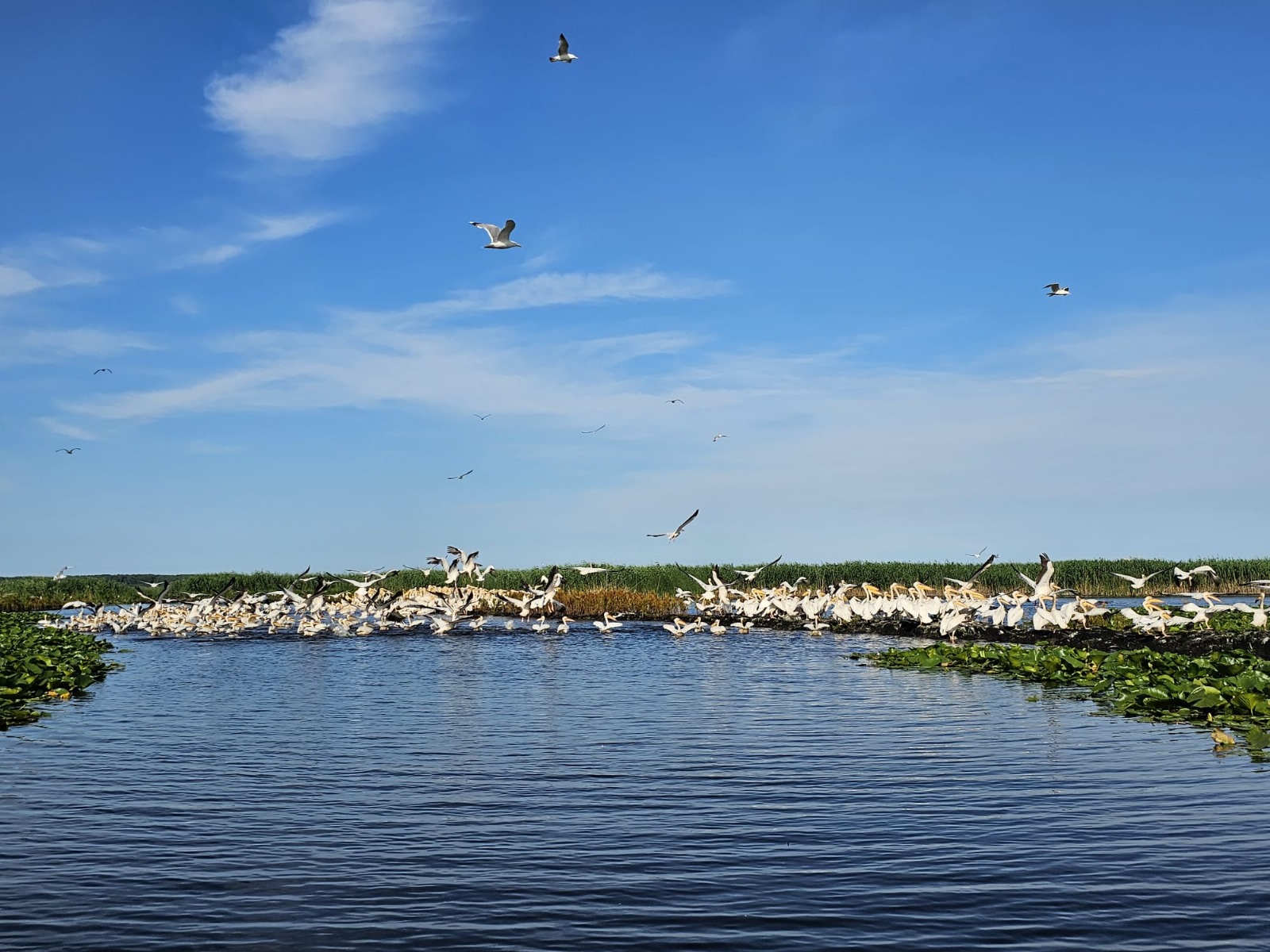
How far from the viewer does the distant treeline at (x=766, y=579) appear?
70.2 metres

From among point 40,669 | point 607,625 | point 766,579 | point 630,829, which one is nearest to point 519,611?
point 607,625

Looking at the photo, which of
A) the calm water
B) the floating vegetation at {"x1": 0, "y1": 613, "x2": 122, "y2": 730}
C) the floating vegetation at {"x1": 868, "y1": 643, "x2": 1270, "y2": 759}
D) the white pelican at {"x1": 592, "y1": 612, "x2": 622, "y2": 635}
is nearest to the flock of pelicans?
the white pelican at {"x1": 592, "y1": 612, "x2": 622, "y2": 635}

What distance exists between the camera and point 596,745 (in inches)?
725

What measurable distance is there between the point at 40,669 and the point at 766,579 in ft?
192

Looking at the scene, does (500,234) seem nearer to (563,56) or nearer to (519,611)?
(563,56)

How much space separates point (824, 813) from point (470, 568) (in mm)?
38451

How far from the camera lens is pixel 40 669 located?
26422mm

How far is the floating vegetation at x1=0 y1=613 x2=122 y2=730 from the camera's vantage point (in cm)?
2277

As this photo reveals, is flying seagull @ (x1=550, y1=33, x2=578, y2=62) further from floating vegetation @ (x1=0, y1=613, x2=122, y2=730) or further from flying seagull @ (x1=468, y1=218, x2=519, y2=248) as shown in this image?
floating vegetation @ (x1=0, y1=613, x2=122, y2=730)

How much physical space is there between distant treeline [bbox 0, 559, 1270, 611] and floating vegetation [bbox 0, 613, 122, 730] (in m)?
29.7

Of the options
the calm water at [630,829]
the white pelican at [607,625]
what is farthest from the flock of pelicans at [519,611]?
the calm water at [630,829]

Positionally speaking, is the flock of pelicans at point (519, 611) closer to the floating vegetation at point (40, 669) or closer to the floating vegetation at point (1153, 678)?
the floating vegetation at point (1153, 678)

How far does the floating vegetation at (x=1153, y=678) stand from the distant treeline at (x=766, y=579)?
1430 inches

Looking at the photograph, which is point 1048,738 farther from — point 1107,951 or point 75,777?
point 75,777
